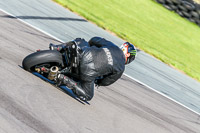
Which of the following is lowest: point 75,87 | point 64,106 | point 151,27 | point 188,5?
point 151,27

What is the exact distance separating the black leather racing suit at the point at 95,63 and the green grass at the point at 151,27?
275 inches

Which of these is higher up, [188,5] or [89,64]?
[188,5]

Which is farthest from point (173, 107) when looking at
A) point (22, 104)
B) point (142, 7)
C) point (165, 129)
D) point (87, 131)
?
point (142, 7)

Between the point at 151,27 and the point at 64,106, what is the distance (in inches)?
502

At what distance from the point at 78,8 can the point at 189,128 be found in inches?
332

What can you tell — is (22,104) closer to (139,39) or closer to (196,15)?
(139,39)

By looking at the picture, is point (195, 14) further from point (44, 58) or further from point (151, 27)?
point (44, 58)

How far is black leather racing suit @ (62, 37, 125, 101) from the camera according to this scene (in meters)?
5.27

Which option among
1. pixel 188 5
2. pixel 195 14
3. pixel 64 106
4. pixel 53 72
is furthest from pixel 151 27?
pixel 64 106

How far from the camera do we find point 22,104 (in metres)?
4.48

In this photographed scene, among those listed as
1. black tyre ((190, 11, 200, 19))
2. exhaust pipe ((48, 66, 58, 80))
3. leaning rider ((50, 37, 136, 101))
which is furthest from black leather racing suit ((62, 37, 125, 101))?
black tyre ((190, 11, 200, 19))

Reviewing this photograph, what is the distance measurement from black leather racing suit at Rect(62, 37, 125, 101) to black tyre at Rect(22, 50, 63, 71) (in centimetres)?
39

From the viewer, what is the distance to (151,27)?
55.9 feet

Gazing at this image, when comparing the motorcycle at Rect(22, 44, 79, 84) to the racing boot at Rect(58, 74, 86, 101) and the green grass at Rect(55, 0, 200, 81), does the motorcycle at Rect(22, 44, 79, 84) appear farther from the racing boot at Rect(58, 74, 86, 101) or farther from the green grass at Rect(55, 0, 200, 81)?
the green grass at Rect(55, 0, 200, 81)
